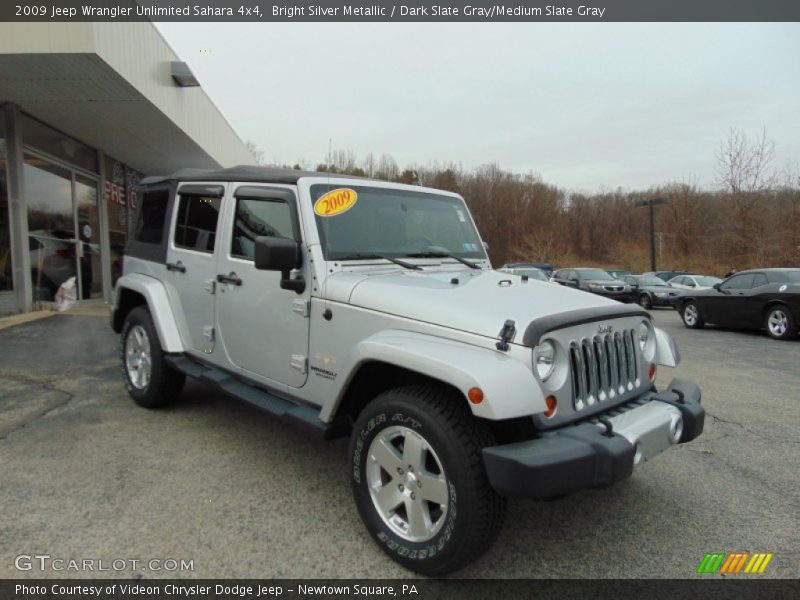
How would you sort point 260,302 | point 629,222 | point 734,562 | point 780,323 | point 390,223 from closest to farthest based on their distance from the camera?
point 734,562 → point 260,302 → point 390,223 → point 780,323 → point 629,222

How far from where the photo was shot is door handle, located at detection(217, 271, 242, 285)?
3719mm

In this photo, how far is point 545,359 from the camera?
246cm

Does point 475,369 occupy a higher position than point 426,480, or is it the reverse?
point 475,369

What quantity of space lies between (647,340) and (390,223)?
71.2 inches

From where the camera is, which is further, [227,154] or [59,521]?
[227,154]

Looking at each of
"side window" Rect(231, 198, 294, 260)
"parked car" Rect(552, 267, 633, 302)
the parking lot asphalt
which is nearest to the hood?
"side window" Rect(231, 198, 294, 260)

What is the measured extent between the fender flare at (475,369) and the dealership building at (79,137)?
277 inches

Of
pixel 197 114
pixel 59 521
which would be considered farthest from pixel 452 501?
pixel 197 114

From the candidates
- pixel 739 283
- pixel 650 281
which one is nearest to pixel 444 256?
pixel 739 283

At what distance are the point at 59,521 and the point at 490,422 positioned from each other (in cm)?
236

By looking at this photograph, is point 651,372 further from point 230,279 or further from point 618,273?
point 618,273

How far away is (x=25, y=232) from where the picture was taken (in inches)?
387

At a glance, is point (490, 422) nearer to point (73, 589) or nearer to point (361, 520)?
point (361, 520)

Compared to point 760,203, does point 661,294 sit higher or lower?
lower
